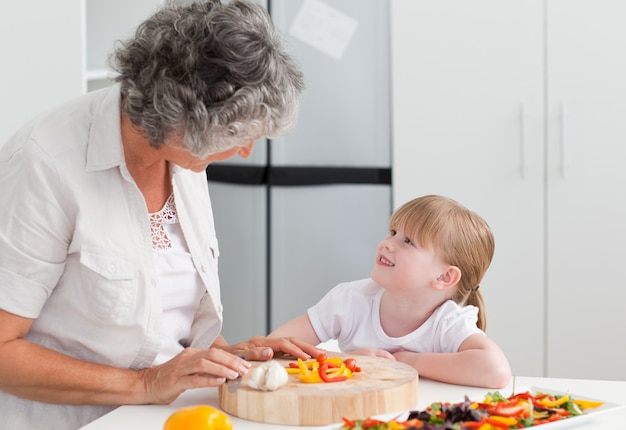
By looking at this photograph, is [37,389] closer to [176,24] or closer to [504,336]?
[176,24]

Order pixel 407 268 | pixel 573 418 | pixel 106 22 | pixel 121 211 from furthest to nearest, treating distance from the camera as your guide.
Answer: pixel 106 22 < pixel 407 268 < pixel 121 211 < pixel 573 418

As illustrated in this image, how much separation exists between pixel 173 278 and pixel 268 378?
39 cm

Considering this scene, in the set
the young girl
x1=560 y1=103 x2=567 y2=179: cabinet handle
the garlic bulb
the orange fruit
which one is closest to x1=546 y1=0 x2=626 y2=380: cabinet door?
x1=560 y1=103 x2=567 y2=179: cabinet handle

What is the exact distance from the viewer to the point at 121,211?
149cm

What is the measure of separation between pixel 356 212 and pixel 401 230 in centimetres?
152

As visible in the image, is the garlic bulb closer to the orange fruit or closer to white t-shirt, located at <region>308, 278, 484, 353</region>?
the orange fruit

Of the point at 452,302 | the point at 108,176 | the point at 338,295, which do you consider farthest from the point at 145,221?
the point at 452,302

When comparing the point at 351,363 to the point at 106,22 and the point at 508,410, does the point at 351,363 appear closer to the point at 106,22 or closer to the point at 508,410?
the point at 508,410

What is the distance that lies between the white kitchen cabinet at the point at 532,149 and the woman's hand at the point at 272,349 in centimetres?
170

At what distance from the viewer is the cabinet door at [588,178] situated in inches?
117

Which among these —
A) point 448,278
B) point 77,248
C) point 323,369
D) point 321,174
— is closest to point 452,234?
point 448,278

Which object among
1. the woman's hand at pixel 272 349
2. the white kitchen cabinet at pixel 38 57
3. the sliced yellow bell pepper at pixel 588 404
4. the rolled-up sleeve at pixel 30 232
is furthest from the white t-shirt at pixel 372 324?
the white kitchen cabinet at pixel 38 57

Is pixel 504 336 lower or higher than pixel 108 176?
lower

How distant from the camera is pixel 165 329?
64.3 inches
